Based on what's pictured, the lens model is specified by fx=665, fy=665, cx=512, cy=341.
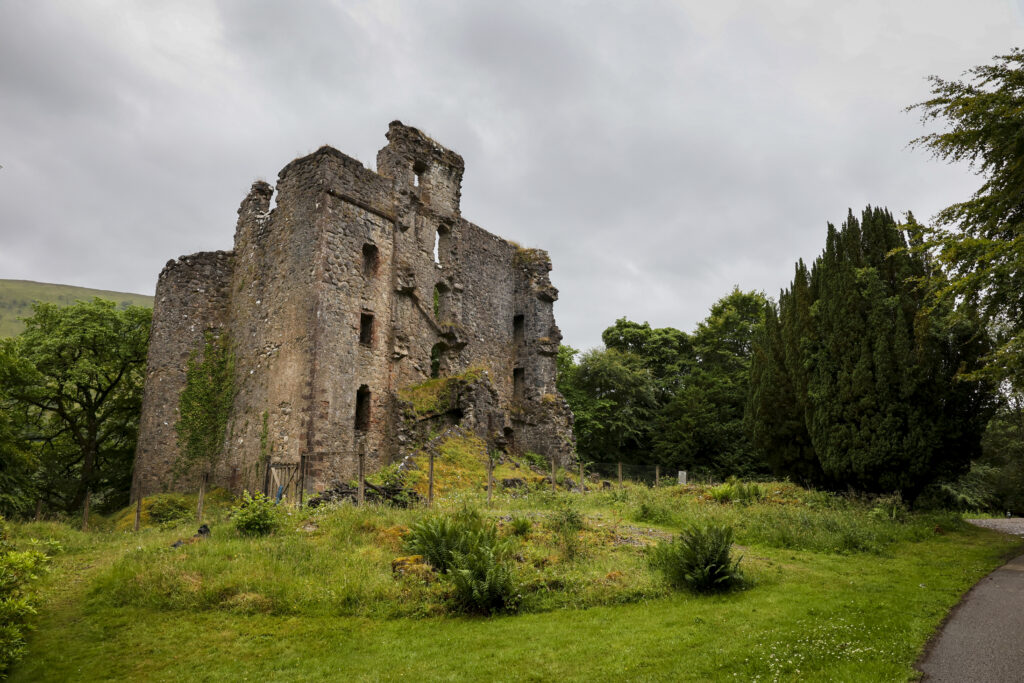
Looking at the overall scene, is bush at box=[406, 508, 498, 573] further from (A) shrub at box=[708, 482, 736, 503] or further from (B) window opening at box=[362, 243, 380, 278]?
(B) window opening at box=[362, 243, 380, 278]

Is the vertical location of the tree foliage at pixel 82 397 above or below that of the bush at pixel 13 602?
above

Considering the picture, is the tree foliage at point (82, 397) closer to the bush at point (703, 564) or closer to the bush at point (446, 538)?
the bush at point (446, 538)

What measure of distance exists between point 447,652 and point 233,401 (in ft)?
48.7

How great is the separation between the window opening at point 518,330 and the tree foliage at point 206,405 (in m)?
12.2

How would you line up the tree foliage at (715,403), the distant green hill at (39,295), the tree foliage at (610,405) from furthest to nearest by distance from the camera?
the distant green hill at (39,295) < the tree foliage at (610,405) < the tree foliage at (715,403)

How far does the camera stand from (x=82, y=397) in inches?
1043

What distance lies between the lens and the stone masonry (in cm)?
1922

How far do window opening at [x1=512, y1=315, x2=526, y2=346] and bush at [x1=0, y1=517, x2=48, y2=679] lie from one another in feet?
70.3

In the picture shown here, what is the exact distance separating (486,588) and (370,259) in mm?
14118

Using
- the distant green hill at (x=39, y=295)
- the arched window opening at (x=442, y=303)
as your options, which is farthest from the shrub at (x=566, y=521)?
the distant green hill at (x=39, y=295)

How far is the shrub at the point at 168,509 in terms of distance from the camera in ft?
59.6

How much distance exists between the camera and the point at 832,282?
20672mm

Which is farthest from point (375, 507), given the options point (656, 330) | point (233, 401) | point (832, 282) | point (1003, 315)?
point (656, 330)

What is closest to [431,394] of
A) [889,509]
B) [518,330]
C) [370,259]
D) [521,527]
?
[370,259]
